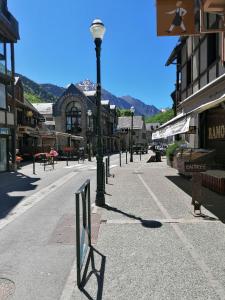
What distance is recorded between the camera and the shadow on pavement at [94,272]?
4.58 m

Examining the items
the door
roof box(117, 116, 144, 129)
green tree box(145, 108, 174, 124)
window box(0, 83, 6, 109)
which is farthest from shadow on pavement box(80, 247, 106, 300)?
green tree box(145, 108, 174, 124)

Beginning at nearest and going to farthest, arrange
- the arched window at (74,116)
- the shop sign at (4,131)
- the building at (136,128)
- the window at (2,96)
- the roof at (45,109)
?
1. the shop sign at (4,131)
2. the window at (2,96)
3. the arched window at (74,116)
4. the roof at (45,109)
5. the building at (136,128)

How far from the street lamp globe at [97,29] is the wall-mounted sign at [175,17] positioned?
5.41 ft

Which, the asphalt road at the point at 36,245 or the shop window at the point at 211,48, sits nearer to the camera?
the asphalt road at the point at 36,245

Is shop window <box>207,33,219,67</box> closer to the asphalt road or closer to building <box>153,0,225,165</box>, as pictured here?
building <box>153,0,225,165</box>

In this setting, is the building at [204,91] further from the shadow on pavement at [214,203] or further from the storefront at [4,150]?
the storefront at [4,150]

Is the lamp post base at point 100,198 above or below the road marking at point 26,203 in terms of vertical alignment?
above

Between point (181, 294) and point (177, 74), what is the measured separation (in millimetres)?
25696

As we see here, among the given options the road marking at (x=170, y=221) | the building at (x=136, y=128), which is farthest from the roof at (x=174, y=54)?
the building at (x=136, y=128)

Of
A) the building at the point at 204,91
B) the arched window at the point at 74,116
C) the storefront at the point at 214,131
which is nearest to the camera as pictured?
the building at the point at 204,91

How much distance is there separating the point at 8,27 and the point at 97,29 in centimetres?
1667

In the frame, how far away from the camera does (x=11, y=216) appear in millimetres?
9555

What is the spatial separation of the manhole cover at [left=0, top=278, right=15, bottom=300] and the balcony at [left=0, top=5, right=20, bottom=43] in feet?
71.0

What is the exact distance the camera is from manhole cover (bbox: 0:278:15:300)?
454 cm
